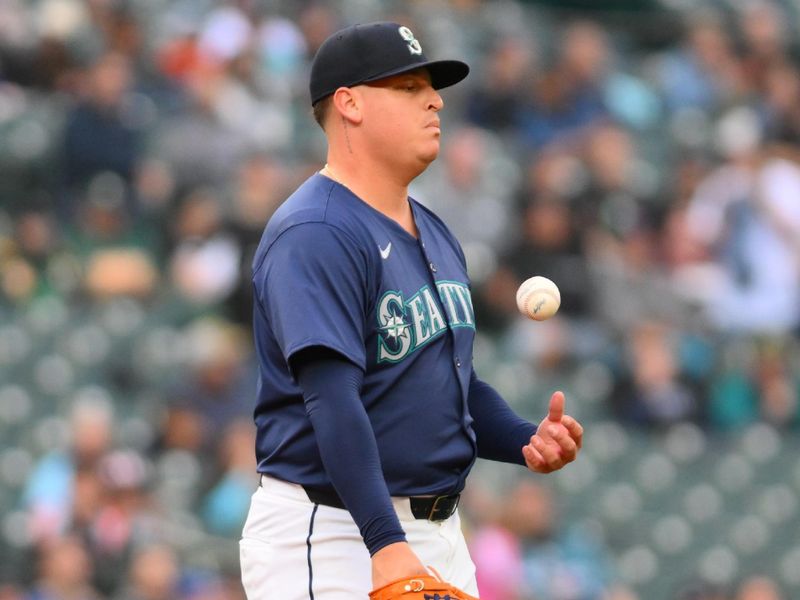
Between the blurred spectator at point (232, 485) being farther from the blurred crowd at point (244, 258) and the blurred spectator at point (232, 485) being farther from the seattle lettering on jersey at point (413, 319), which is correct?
the seattle lettering on jersey at point (413, 319)

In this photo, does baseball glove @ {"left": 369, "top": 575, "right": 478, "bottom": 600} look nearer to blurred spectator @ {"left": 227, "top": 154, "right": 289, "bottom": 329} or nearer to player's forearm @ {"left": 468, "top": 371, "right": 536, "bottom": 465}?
player's forearm @ {"left": 468, "top": 371, "right": 536, "bottom": 465}

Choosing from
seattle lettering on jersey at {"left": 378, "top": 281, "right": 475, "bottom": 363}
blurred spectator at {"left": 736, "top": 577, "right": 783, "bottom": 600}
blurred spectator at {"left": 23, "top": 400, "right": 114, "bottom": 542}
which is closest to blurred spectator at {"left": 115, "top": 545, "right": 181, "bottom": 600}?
blurred spectator at {"left": 23, "top": 400, "right": 114, "bottom": 542}

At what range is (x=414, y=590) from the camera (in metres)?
3.04

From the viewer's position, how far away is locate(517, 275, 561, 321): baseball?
355 centimetres

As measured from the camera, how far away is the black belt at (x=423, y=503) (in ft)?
11.0

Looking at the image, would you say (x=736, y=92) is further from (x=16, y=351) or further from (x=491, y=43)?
(x=16, y=351)

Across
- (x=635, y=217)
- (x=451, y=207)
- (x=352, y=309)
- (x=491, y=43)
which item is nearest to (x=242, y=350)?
(x=451, y=207)

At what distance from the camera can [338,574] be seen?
3.34 meters

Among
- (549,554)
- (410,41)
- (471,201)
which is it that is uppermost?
(410,41)

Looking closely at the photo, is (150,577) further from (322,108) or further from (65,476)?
(322,108)

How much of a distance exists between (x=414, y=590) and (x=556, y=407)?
1.72 feet

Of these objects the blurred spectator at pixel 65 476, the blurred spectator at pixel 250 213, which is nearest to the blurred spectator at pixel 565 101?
the blurred spectator at pixel 250 213

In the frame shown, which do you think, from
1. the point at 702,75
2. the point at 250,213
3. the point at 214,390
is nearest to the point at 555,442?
the point at 214,390

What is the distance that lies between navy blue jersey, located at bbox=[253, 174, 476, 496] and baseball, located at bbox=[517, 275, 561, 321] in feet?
0.51
